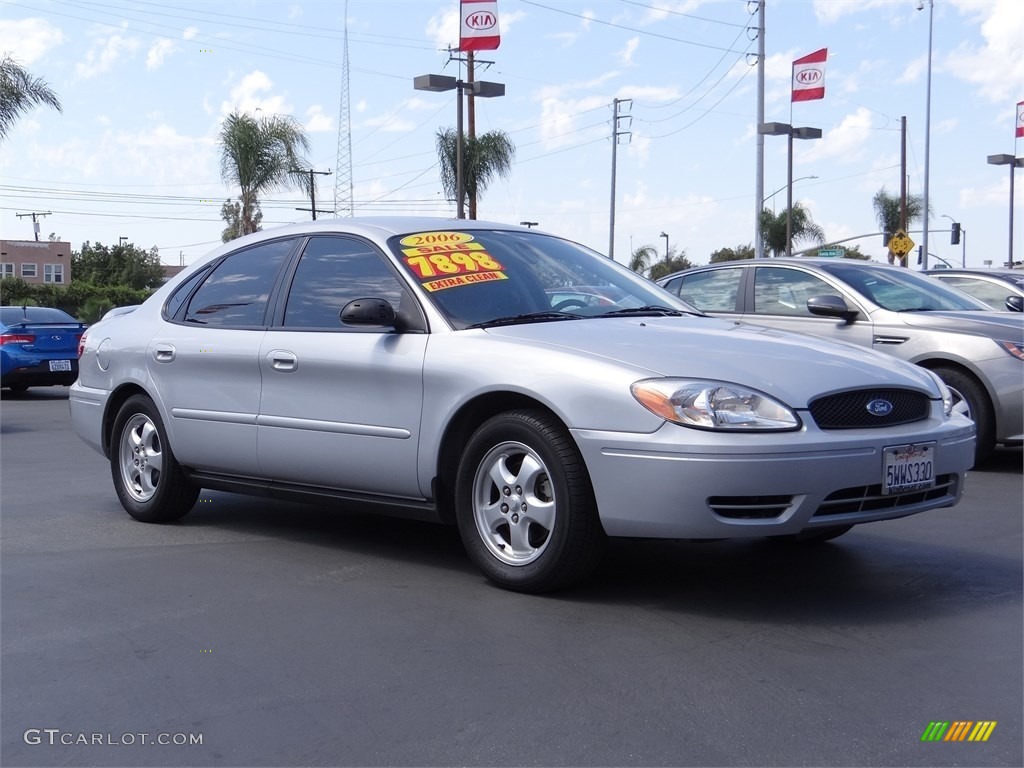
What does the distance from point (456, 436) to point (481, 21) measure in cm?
2797

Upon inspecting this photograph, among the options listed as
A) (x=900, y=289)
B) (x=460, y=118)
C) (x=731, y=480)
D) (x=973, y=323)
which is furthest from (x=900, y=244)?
(x=731, y=480)

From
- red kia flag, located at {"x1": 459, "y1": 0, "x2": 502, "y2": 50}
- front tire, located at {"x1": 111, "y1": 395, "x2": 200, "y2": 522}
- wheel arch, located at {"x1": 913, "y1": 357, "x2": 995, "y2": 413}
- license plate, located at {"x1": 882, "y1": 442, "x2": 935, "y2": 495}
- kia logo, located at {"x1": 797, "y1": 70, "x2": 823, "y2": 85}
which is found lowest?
front tire, located at {"x1": 111, "y1": 395, "x2": 200, "y2": 522}

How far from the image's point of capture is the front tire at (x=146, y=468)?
21.7ft

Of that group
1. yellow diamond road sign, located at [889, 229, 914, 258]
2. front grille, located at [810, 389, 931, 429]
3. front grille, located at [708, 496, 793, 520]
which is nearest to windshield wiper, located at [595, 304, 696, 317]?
front grille, located at [810, 389, 931, 429]

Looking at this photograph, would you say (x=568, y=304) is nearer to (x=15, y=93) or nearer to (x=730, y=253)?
(x=15, y=93)

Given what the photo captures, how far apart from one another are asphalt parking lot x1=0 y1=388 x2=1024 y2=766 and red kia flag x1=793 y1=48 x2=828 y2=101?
2935 centimetres

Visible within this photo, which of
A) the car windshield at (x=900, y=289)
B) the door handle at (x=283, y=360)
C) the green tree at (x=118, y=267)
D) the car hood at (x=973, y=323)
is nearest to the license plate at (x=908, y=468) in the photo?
the door handle at (x=283, y=360)

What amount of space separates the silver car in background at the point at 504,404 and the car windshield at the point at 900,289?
3910mm

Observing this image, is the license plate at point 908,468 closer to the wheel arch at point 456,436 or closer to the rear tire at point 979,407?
the wheel arch at point 456,436

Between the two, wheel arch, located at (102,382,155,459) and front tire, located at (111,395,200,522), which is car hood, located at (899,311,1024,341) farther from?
wheel arch, located at (102,382,155,459)

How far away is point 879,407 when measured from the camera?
15.8 feet

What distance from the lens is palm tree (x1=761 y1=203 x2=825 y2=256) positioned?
62.3m

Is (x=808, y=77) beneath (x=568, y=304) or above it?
above

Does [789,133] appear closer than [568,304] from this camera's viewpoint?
No
